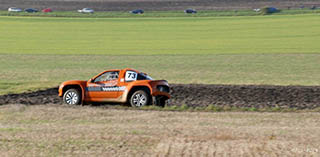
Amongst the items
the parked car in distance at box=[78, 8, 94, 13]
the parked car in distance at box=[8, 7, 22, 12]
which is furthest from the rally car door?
the parked car in distance at box=[8, 7, 22, 12]

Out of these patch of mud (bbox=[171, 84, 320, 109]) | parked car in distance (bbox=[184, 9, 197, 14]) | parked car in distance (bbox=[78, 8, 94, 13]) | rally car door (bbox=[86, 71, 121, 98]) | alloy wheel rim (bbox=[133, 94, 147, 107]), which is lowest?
patch of mud (bbox=[171, 84, 320, 109])

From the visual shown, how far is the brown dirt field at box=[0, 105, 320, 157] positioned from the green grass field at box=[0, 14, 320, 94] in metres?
8.60

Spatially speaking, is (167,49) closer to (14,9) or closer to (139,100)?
(139,100)

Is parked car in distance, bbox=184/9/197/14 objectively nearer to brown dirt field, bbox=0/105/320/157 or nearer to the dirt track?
the dirt track

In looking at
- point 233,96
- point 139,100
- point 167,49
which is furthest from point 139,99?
point 167,49

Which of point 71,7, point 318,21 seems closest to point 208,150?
point 318,21

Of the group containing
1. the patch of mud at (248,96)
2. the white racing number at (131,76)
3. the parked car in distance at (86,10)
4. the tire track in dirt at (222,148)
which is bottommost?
the patch of mud at (248,96)

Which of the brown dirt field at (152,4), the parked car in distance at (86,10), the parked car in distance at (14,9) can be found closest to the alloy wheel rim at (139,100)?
the brown dirt field at (152,4)

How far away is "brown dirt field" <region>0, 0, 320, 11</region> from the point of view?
75875 mm

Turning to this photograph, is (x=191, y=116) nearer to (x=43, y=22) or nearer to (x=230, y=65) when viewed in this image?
(x=230, y=65)

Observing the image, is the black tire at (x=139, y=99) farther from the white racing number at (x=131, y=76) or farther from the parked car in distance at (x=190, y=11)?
the parked car in distance at (x=190, y=11)

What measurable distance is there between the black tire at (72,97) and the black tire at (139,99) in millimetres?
2073

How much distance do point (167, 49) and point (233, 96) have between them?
24.4m

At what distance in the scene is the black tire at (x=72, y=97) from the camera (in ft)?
63.9
